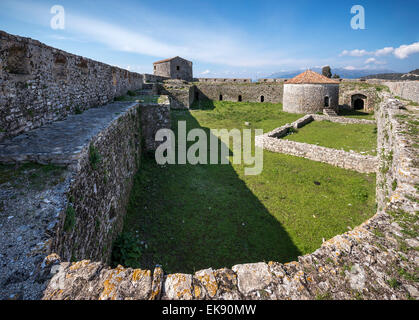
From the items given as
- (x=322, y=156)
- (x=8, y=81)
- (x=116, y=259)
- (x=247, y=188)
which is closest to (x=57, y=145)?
(x=8, y=81)

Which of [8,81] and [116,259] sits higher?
[8,81]

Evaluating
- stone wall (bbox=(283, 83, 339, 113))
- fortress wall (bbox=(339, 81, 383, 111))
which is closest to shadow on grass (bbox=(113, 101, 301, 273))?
stone wall (bbox=(283, 83, 339, 113))

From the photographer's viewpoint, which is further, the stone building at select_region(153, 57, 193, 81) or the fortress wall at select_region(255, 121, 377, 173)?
the stone building at select_region(153, 57, 193, 81)

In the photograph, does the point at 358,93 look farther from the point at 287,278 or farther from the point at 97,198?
the point at 97,198

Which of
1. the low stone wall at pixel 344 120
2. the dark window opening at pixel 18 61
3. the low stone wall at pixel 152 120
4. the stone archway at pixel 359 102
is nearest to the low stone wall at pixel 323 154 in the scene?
the low stone wall at pixel 152 120

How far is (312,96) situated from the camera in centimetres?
2162

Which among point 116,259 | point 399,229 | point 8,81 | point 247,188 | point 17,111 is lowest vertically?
point 116,259

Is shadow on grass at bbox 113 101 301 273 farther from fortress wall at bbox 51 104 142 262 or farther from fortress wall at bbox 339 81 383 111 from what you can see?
fortress wall at bbox 339 81 383 111

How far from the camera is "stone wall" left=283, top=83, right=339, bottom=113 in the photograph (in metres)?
21.4

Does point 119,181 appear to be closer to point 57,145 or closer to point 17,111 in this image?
point 57,145

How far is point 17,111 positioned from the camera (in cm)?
437

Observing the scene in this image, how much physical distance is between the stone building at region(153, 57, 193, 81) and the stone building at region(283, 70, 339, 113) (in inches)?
836

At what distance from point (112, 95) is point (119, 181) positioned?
21.7 feet

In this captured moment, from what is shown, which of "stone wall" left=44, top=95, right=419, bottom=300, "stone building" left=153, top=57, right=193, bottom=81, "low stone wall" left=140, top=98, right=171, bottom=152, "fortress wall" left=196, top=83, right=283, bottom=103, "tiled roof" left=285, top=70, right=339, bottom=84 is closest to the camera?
"stone wall" left=44, top=95, right=419, bottom=300
